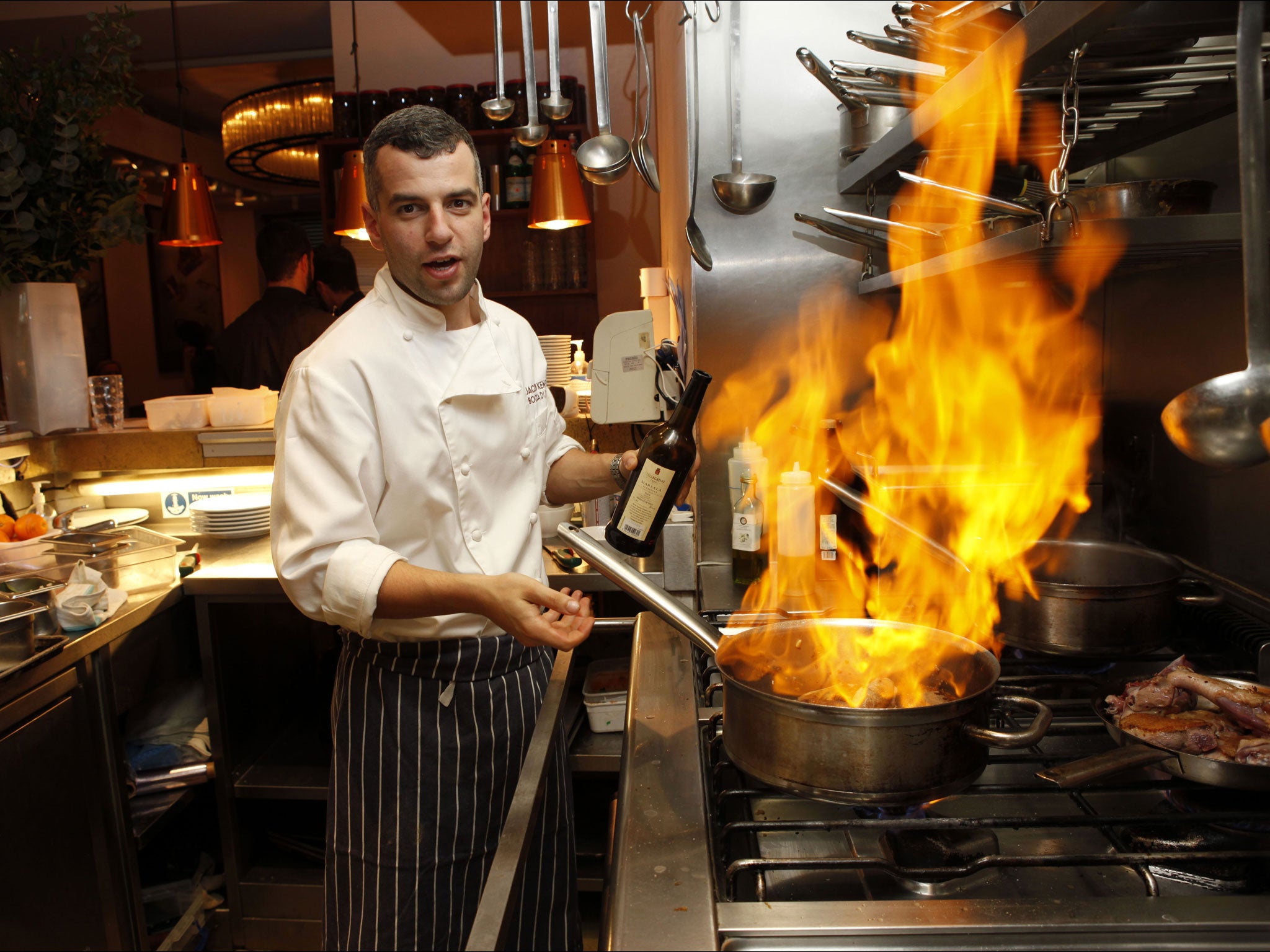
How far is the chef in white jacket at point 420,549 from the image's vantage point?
1.44 metres

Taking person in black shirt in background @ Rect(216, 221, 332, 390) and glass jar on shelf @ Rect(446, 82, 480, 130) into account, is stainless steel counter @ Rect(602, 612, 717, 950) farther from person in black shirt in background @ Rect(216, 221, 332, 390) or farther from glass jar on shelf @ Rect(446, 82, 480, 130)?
glass jar on shelf @ Rect(446, 82, 480, 130)

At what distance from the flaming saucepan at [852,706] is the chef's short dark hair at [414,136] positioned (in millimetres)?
780

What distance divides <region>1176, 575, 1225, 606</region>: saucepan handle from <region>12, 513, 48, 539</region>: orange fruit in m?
2.80

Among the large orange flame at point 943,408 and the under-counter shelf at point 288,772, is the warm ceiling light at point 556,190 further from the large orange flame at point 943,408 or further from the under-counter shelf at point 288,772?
the under-counter shelf at point 288,772

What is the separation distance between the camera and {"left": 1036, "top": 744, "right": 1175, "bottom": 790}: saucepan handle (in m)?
0.92

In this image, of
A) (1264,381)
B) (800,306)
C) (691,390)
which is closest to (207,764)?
(691,390)

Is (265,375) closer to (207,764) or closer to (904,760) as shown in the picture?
(207,764)

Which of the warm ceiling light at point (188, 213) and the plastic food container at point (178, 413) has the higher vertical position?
the warm ceiling light at point (188, 213)

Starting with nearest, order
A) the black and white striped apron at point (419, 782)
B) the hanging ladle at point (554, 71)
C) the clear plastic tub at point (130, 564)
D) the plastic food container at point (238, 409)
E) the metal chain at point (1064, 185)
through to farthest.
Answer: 1. the metal chain at point (1064, 185)
2. the black and white striped apron at point (419, 782)
3. the hanging ladle at point (554, 71)
4. the clear plastic tub at point (130, 564)
5. the plastic food container at point (238, 409)

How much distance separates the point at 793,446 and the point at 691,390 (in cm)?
53

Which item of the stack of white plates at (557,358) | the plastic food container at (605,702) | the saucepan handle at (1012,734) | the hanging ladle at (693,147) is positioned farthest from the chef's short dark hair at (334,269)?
the saucepan handle at (1012,734)

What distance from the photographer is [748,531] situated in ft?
6.30

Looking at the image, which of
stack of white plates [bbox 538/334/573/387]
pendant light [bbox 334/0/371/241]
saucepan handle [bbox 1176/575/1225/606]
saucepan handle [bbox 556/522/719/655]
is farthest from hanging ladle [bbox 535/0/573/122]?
pendant light [bbox 334/0/371/241]

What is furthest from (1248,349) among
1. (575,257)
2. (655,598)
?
(575,257)
